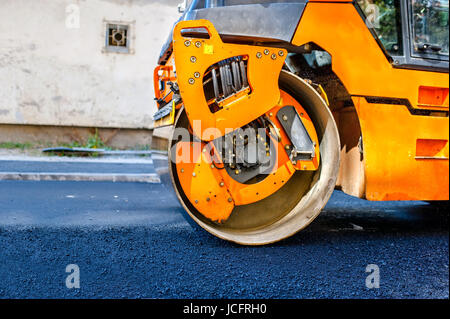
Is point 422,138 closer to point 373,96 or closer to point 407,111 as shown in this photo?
point 407,111

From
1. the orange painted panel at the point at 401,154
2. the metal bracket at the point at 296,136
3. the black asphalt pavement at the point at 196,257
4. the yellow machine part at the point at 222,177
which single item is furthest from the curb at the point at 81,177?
the orange painted panel at the point at 401,154

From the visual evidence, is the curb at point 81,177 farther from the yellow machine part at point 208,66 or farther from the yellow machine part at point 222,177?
the yellow machine part at point 208,66

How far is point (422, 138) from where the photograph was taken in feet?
6.69

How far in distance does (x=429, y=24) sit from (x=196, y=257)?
189cm

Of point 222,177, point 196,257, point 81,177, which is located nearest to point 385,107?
point 222,177

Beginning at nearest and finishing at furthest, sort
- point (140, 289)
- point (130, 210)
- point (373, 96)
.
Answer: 1. point (140, 289)
2. point (373, 96)
3. point (130, 210)

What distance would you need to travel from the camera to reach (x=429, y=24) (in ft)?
7.00

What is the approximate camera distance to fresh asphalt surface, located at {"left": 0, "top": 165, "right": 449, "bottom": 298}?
1.52 m

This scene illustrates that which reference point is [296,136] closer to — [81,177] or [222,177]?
[222,177]

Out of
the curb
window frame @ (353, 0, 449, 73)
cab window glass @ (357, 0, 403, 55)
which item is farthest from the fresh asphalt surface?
the curb

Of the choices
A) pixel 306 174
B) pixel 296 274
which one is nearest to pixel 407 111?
pixel 306 174

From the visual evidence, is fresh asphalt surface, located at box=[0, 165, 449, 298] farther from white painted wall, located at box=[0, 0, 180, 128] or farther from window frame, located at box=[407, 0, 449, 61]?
white painted wall, located at box=[0, 0, 180, 128]
